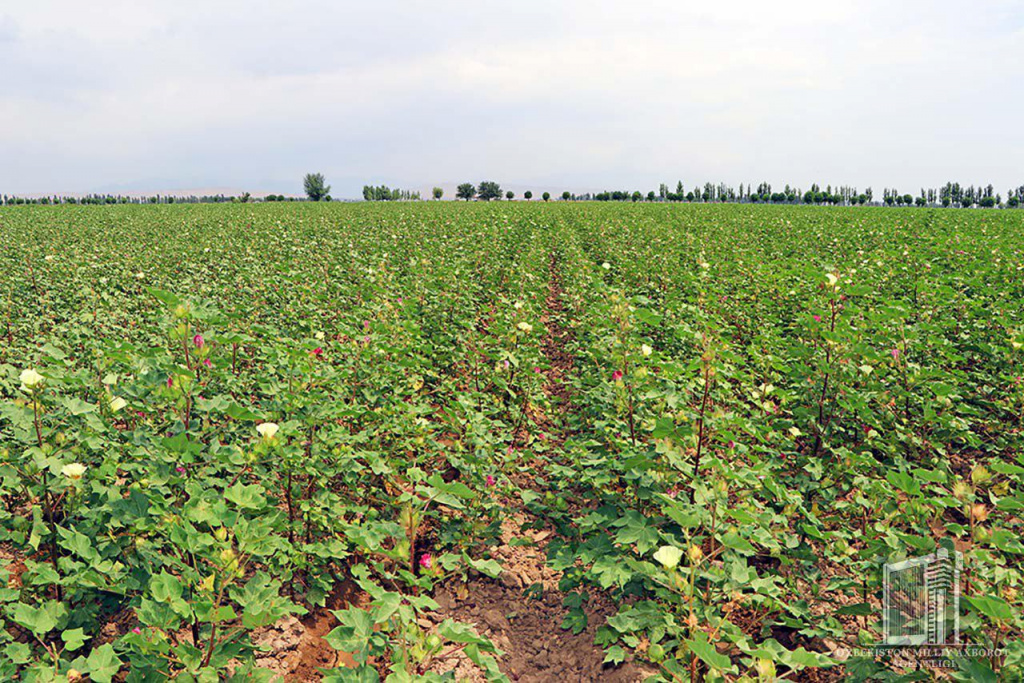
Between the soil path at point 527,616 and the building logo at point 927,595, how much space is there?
1.06 metres

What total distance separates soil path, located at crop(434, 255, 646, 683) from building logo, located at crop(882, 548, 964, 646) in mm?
1060

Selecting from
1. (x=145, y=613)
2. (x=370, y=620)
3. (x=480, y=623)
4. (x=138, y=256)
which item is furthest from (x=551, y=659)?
(x=138, y=256)

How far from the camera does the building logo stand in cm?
183

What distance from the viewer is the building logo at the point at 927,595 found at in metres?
1.83

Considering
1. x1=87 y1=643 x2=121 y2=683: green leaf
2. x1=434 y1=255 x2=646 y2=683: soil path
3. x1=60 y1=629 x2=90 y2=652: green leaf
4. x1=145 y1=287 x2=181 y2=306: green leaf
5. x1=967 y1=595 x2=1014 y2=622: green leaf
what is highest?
x1=145 y1=287 x2=181 y2=306: green leaf

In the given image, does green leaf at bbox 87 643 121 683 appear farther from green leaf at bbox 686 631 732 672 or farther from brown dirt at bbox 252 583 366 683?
green leaf at bbox 686 631 732 672

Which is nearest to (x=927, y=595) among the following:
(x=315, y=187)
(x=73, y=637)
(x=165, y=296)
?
(x=73, y=637)

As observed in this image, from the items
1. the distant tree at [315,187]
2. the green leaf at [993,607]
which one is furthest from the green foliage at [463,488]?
the distant tree at [315,187]

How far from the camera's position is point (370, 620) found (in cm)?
176

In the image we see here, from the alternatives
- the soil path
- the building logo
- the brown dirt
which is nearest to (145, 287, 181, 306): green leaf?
the brown dirt

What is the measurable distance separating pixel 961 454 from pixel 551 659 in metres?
3.81

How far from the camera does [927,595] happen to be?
1.86m

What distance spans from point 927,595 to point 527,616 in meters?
1.75

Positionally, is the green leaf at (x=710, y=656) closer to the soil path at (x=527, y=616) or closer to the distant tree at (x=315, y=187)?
the soil path at (x=527, y=616)
